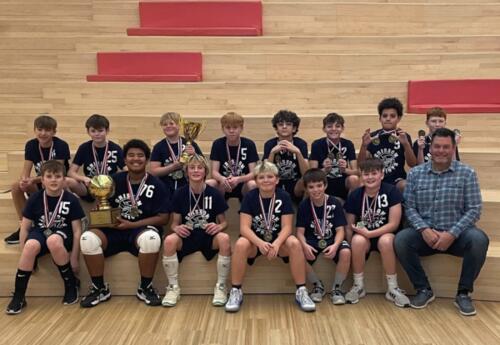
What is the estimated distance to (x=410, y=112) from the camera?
438cm

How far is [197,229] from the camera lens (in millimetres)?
2969

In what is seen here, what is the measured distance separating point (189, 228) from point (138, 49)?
9.03ft

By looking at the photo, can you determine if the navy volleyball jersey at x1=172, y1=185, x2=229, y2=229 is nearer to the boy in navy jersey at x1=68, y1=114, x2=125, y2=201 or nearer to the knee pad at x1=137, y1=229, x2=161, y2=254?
the knee pad at x1=137, y1=229, x2=161, y2=254

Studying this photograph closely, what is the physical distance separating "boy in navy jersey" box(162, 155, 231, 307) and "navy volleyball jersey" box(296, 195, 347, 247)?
0.49 m

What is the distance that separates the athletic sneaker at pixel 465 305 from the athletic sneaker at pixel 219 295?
136 cm

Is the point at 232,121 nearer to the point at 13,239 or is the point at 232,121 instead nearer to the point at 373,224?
the point at 373,224

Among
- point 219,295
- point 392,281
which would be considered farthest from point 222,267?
point 392,281

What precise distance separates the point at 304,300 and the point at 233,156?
118cm

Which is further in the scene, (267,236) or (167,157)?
(167,157)

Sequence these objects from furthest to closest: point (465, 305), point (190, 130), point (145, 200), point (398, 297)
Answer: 1. point (190, 130)
2. point (145, 200)
3. point (398, 297)
4. point (465, 305)

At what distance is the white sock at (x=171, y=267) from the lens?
2.91 meters

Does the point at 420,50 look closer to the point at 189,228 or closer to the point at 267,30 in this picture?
the point at 267,30

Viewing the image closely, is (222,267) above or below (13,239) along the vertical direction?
below

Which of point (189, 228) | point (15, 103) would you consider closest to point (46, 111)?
point (15, 103)
